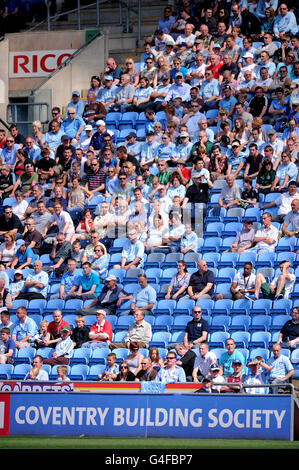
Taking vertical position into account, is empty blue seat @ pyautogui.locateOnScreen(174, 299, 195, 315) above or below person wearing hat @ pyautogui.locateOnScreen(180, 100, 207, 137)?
below

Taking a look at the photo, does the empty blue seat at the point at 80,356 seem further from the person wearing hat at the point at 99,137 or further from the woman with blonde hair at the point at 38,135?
the woman with blonde hair at the point at 38,135

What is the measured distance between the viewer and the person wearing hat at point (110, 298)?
1756 centimetres

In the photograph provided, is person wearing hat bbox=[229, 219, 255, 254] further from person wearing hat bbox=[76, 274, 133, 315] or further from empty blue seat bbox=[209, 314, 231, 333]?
A: person wearing hat bbox=[76, 274, 133, 315]

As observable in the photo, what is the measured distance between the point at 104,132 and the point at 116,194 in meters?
2.03

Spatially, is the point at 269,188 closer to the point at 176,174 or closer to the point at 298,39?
the point at 176,174

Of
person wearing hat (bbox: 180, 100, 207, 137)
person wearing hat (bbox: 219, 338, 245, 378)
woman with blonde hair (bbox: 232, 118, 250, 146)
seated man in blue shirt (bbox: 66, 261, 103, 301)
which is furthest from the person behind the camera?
person wearing hat (bbox: 180, 100, 207, 137)

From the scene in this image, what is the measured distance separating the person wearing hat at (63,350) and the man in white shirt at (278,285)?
10.4ft

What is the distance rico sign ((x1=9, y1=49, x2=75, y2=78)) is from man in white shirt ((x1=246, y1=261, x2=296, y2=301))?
10764 mm

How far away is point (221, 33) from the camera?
72.1ft

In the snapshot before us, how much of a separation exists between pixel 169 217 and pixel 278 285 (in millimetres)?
2838

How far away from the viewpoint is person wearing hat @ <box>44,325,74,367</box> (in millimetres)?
16719

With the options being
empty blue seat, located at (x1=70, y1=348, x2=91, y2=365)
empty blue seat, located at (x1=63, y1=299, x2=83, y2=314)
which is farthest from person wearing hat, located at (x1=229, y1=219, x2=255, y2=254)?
empty blue seat, located at (x1=70, y1=348, x2=91, y2=365)

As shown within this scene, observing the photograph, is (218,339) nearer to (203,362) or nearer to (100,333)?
(203,362)

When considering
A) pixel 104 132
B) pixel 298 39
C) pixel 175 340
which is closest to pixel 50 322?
pixel 175 340
